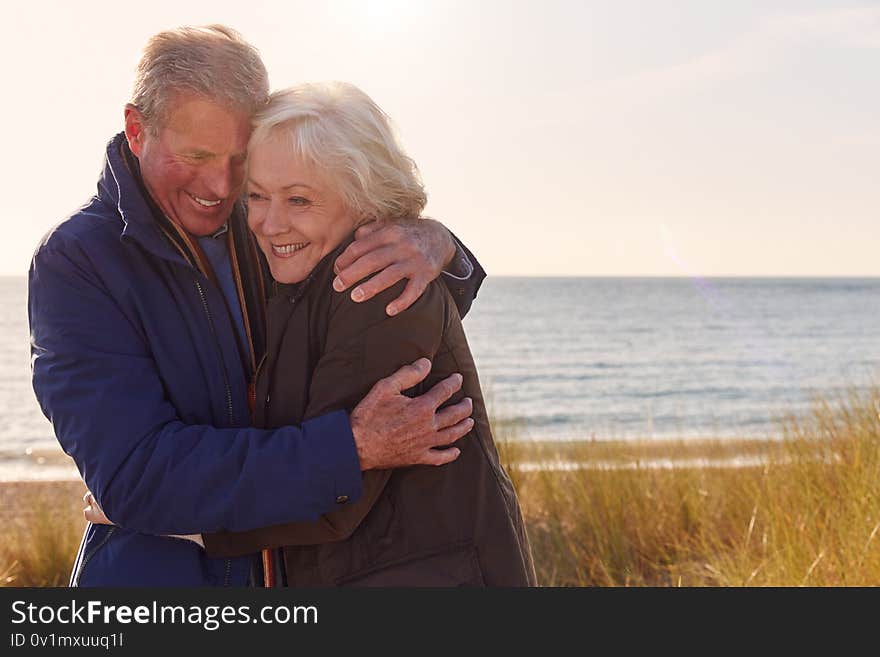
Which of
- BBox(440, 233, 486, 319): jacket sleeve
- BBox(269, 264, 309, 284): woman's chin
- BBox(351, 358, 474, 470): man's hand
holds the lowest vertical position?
BBox(351, 358, 474, 470): man's hand

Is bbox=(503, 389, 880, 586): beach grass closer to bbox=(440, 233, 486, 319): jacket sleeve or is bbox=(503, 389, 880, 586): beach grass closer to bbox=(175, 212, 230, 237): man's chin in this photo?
bbox=(440, 233, 486, 319): jacket sleeve

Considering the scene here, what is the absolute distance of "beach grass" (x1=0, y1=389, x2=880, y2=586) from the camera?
488 centimetres

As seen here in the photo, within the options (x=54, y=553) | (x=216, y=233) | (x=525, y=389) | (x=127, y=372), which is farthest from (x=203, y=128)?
(x=525, y=389)

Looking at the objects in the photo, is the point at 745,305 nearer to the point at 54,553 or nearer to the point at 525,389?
the point at 525,389

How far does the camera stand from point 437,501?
7.21 ft

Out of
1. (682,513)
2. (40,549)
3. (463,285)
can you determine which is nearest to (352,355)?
(463,285)

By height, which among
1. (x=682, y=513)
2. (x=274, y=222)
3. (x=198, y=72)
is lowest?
(x=682, y=513)

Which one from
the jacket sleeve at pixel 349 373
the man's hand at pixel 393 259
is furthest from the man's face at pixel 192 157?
the jacket sleeve at pixel 349 373

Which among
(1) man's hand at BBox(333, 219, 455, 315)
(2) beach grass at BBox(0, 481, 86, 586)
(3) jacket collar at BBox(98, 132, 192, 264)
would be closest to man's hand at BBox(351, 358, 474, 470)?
(1) man's hand at BBox(333, 219, 455, 315)

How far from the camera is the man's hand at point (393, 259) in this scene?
2.17 meters

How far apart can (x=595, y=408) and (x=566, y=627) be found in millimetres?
18610

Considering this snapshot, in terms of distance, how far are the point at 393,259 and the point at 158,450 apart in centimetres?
65

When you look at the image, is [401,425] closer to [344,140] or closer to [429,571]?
[429,571]

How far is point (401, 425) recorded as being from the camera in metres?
2.14
